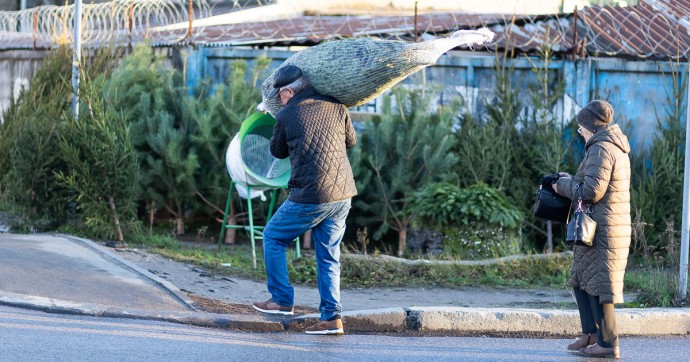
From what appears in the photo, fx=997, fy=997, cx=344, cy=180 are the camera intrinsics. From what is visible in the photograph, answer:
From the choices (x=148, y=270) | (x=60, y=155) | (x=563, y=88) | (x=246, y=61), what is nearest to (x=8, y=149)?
(x=60, y=155)

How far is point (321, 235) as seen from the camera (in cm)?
680

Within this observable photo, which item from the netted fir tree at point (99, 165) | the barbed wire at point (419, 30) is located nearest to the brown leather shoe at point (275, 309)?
the netted fir tree at point (99, 165)

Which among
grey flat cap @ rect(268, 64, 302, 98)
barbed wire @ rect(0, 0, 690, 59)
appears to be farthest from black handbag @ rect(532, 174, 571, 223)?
barbed wire @ rect(0, 0, 690, 59)

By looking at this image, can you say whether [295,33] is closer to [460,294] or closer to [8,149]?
[8,149]

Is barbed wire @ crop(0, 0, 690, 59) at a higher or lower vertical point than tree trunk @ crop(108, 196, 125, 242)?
higher

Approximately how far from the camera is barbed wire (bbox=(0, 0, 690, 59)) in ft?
38.2

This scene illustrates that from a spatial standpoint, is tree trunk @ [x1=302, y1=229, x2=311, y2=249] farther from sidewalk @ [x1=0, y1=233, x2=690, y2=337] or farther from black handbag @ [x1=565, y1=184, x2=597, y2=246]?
black handbag @ [x1=565, y1=184, x2=597, y2=246]

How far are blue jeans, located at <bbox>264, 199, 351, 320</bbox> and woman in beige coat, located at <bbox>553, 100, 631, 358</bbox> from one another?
1514mm

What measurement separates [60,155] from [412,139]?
3683 mm

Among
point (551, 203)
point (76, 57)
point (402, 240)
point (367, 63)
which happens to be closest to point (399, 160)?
point (402, 240)

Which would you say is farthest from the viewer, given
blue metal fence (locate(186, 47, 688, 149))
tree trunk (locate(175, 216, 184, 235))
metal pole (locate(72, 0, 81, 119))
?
tree trunk (locate(175, 216, 184, 235))

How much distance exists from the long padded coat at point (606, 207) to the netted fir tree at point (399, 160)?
4418mm

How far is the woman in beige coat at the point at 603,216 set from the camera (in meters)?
6.17

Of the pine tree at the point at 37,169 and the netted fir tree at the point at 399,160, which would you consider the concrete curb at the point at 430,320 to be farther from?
the netted fir tree at the point at 399,160
